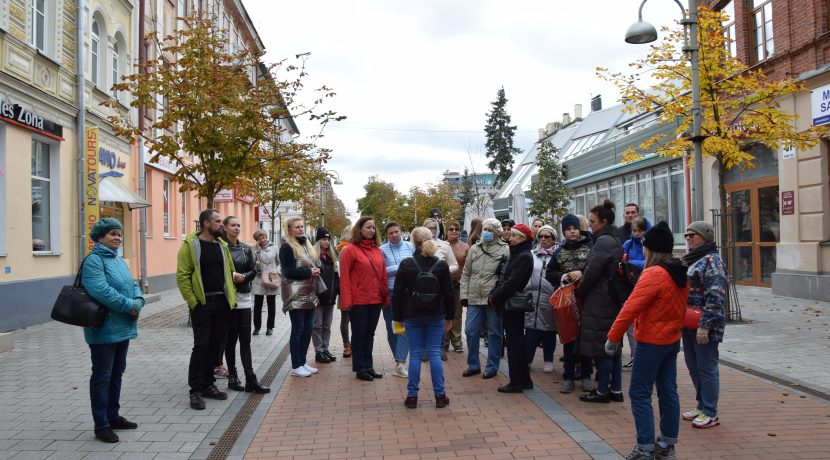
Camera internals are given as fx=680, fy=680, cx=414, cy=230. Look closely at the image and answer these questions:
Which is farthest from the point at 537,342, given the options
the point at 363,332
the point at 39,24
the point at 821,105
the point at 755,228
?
the point at 755,228

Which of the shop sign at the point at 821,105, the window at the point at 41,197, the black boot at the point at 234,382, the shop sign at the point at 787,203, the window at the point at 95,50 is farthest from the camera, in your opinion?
the window at the point at 95,50

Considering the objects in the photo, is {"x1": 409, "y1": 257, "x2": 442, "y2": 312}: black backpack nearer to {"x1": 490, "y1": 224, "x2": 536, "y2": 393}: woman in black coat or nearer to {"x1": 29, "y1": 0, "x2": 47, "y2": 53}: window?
{"x1": 490, "y1": 224, "x2": 536, "y2": 393}: woman in black coat

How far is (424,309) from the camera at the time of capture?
645cm

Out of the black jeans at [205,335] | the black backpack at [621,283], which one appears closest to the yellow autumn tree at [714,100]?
the black backpack at [621,283]

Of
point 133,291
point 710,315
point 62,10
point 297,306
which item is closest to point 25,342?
point 297,306

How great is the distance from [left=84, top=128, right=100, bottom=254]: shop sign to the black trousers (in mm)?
11009

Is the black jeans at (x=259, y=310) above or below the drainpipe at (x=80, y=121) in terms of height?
below

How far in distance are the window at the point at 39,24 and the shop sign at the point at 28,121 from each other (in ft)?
4.99

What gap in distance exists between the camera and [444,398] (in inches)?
254

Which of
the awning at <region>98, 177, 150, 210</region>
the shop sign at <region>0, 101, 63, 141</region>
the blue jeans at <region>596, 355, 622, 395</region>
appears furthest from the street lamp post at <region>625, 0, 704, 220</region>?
the awning at <region>98, 177, 150, 210</region>

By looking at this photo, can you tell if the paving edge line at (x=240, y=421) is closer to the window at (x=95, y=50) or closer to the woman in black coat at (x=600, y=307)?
the woman in black coat at (x=600, y=307)

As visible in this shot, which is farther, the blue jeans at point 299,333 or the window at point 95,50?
the window at point 95,50

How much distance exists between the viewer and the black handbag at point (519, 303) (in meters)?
7.00

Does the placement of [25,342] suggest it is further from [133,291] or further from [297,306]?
[133,291]
